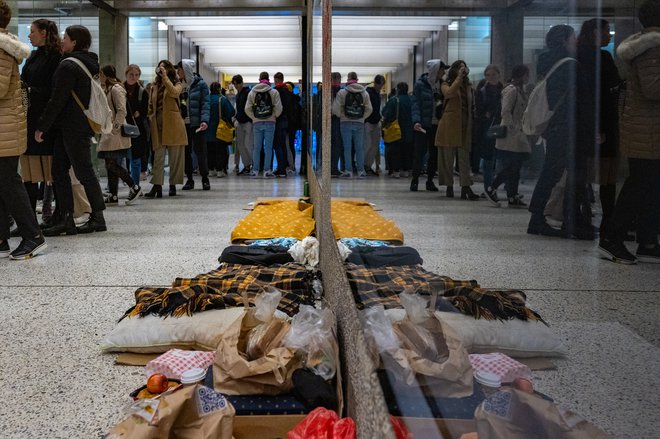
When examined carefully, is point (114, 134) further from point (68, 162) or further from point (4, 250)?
point (4, 250)

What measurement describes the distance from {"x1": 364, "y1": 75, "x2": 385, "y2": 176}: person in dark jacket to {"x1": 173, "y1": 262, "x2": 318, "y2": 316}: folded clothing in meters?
0.65

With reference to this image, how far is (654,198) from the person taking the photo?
33 centimetres

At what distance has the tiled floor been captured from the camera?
1.35 feet

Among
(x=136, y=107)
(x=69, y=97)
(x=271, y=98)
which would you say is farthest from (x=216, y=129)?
(x=69, y=97)

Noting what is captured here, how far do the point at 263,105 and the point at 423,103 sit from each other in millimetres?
9952

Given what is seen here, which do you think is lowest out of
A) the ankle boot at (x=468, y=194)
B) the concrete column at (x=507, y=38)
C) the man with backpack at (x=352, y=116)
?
the ankle boot at (x=468, y=194)

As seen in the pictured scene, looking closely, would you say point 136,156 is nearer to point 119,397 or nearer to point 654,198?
point 119,397

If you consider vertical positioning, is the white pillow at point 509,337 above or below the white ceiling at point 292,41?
below

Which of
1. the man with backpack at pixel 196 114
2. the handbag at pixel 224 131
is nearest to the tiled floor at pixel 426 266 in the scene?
the man with backpack at pixel 196 114

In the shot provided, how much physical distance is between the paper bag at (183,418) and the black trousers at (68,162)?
152 inches

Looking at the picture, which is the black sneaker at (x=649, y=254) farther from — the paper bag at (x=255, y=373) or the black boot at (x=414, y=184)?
the paper bag at (x=255, y=373)

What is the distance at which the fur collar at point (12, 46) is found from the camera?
415cm

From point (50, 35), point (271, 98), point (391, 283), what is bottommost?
point (391, 283)

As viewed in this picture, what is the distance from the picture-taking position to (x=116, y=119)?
23.1 feet
